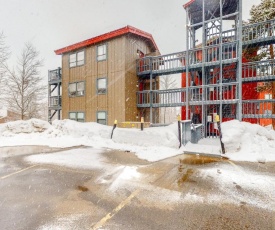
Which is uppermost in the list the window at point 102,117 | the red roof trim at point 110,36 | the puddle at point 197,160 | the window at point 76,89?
the red roof trim at point 110,36

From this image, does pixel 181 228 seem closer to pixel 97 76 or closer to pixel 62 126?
pixel 62 126

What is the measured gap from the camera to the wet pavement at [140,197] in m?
3.00

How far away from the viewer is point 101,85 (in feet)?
56.2

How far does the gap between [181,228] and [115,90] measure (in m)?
14.2

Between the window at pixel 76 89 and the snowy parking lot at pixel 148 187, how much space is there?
11.1 m

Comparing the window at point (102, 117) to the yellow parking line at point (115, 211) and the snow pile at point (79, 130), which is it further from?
the yellow parking line at point (115, 211)

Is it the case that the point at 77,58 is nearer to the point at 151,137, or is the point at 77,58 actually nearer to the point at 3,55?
the point at 151,137

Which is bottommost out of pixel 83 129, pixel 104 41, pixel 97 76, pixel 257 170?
pixel 257 170

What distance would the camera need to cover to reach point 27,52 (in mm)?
27062

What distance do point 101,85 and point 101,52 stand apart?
3.16m

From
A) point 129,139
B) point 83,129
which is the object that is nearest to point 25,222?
point 129,139

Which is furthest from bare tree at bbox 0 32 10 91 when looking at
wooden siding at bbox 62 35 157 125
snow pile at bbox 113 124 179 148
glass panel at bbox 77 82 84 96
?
snow pile at bbox 113 124 179 148

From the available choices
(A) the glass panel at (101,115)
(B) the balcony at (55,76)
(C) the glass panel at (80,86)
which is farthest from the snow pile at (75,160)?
(B) the balcony at (55,76)

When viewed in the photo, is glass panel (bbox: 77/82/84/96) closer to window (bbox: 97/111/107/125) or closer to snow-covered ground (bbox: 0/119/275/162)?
window (bbox: 97/111/107/125)
